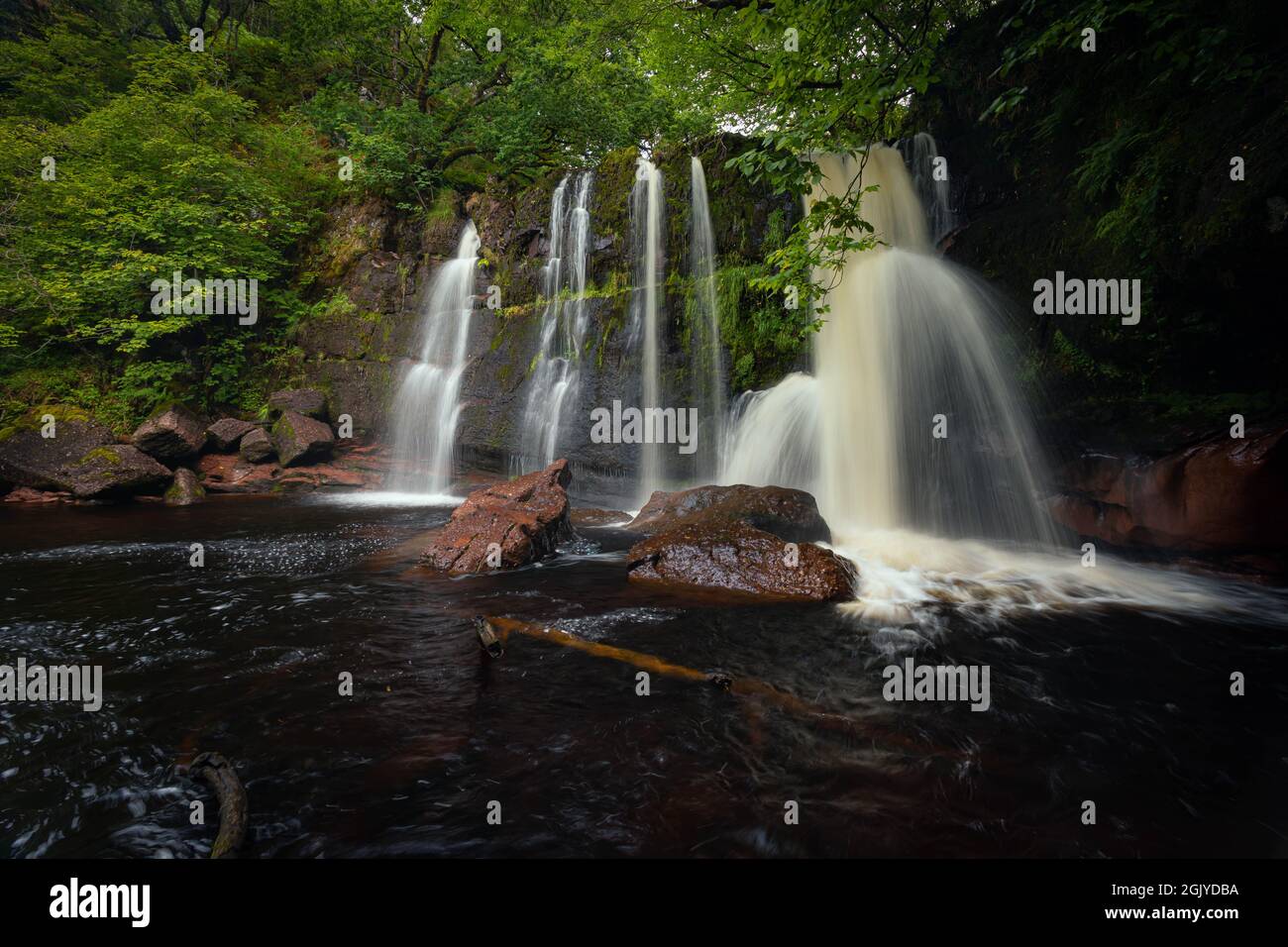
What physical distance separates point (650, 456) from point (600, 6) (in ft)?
51.4

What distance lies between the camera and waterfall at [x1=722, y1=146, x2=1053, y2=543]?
28.8ft

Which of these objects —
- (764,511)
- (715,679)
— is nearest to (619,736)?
(715,679)

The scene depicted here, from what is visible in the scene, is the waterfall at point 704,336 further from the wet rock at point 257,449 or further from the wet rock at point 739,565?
the wet rock at point 257,449

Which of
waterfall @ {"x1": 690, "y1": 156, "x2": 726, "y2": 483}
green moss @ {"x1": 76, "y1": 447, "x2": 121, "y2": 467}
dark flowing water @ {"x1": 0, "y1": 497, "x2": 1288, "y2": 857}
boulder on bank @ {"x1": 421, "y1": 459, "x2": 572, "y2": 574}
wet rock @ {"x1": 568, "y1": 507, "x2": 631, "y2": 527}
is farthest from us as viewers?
green moss @ {"x1": 76, "y1": 447, "x2": 121, "y2": 467}

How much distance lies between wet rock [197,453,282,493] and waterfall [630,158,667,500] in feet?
33.8

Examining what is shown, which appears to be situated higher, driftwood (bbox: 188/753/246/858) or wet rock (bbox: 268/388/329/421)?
wet rock (bbox: 268/388/329/421)

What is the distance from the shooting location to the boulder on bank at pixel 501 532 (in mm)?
7141

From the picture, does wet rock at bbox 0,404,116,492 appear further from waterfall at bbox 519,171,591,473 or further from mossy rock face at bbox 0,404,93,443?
waterfall at bbox 519,171,591,473

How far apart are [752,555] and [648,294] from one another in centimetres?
846
